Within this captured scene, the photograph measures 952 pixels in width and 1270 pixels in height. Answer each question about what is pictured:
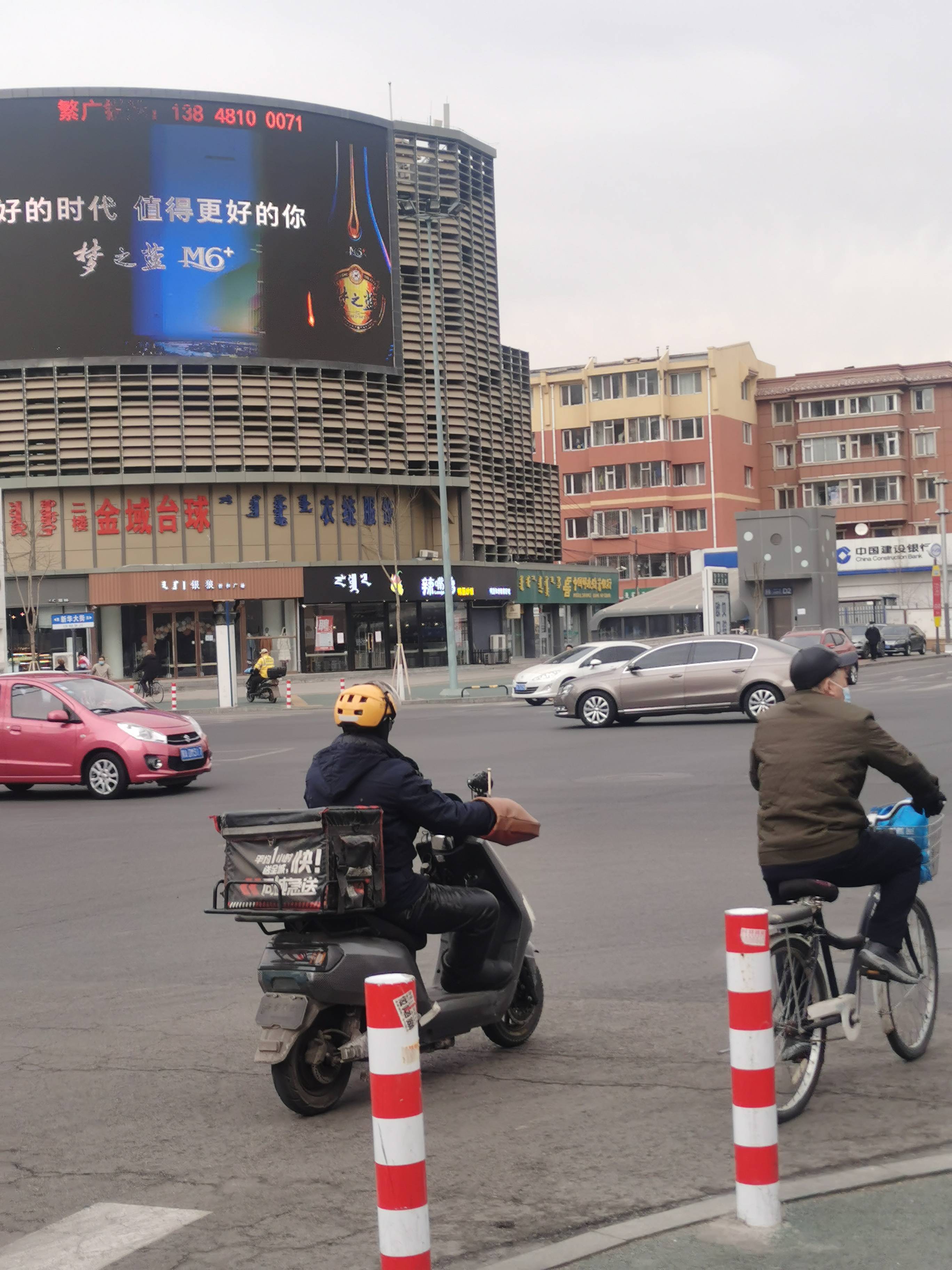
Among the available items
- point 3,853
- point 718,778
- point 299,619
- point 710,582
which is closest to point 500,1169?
point 3,853

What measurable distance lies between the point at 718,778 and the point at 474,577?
159 feet

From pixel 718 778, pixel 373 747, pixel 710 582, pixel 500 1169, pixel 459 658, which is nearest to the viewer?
pixel 500 1169

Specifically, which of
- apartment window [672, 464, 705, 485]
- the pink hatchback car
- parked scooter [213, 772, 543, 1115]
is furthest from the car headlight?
apartment window [672, 464, 705, 485]

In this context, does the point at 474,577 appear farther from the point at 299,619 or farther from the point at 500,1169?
the point at 500,1169

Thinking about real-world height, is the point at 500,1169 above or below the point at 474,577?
below

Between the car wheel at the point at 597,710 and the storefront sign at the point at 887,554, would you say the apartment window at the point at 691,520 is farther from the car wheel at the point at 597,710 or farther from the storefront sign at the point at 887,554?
the car wheel at the point at 597,710

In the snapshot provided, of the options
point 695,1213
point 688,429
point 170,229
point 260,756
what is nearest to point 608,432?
point 688,429

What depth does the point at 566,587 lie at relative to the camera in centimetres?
7494

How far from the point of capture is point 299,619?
196ft

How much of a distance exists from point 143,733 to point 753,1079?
15146 mm

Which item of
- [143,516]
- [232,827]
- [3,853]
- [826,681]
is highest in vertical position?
[143,516]

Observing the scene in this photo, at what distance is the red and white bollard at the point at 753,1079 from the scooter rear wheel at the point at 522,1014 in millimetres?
2328

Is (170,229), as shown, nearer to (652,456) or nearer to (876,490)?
(652,456)

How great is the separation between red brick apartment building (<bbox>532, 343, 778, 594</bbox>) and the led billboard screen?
4024cm
